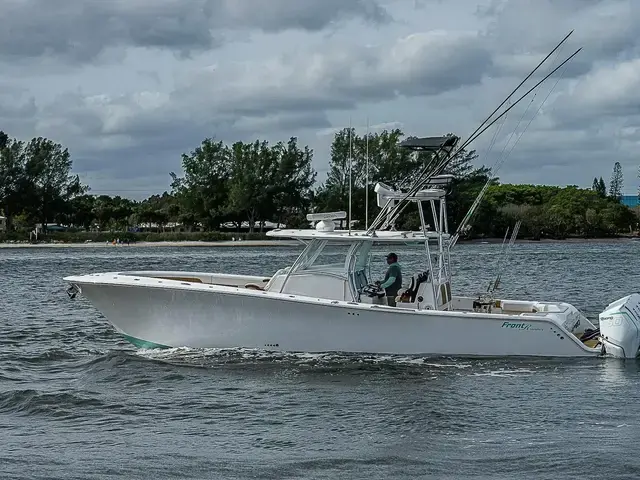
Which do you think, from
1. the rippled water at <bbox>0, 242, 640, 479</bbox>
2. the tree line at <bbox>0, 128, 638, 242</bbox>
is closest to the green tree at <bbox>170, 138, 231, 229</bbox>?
the tree line at <bbox>0, 128, 638, 242</bbox>

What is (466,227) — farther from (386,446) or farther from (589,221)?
(589,221)

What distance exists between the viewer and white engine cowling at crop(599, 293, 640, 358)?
1728 centimetres

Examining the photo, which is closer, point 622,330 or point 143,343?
point 622,330

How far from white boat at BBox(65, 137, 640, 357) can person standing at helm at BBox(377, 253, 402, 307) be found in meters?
0.12

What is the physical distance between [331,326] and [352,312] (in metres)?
0.45

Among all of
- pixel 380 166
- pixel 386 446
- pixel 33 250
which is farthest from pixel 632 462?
pixel 33 250

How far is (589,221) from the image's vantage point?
128250 millimetres

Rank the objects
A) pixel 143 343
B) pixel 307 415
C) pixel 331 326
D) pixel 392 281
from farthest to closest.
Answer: pixel 143 343, pixel 392 281, pixel 331 326, pixel 307 415

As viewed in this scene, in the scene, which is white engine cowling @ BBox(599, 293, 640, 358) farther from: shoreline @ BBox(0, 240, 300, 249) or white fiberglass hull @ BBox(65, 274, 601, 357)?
shoreline @ BBox(0, 240, 300, 249)

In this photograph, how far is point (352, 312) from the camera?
17.4 meters

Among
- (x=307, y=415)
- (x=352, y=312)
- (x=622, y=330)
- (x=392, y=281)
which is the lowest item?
(x=307, y=415)

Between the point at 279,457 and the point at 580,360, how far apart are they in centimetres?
702

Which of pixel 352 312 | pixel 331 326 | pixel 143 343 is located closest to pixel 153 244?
pixel 143 343

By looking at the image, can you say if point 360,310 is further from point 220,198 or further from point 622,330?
point 220,198
